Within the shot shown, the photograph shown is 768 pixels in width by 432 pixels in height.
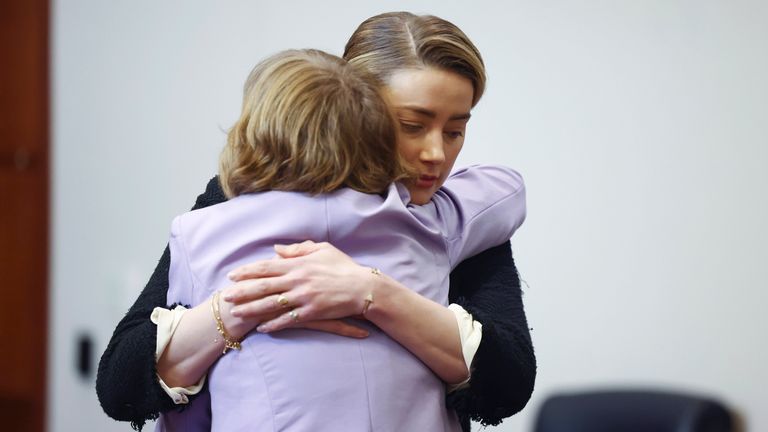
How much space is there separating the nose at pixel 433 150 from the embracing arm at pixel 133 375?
40 cm

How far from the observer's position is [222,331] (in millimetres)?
1236

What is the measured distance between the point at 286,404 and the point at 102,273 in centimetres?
246

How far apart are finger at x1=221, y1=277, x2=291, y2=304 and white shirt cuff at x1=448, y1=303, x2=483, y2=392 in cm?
22

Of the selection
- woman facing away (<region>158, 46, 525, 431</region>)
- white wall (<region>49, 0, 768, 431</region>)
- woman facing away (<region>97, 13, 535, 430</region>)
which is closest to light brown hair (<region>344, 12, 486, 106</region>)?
woman facing away (<region>97, 13, 535, 430</region>)

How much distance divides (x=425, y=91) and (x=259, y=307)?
38 centimetres

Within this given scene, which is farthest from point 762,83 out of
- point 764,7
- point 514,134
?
point 514,134

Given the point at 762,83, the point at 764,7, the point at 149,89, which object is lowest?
the point at 149,89

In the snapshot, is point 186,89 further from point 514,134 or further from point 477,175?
point 477,175

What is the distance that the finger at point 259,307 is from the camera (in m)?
1.22

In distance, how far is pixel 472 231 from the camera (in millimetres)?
1418

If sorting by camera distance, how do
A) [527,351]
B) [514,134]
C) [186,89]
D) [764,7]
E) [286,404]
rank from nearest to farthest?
1. [286,404]
2. [527,351]
3. [764,7]
4. [514,134]
5. [186,89]

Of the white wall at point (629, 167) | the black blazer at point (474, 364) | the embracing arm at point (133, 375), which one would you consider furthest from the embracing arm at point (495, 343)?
the white wall at point (629, 167)

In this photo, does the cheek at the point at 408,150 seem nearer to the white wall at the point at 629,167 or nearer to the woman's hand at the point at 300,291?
the woman's hand at the point at 300,291
